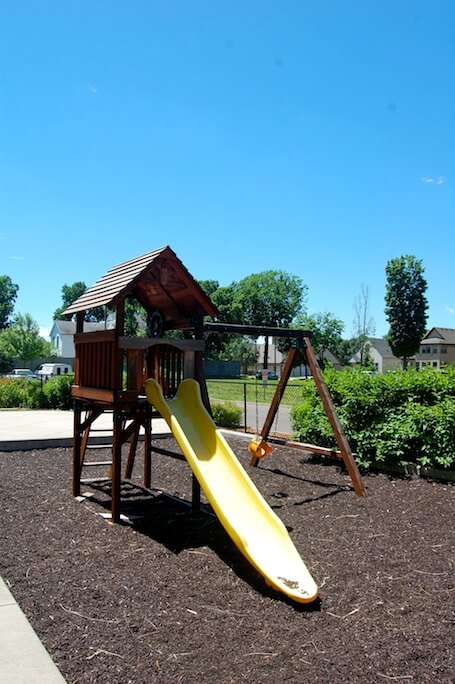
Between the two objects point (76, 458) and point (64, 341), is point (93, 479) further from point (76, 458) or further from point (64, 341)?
point (64, 341)

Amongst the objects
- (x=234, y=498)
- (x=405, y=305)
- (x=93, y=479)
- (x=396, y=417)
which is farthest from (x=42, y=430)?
(x=405, y=305)

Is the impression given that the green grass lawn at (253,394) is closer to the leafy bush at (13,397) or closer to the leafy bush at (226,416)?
the leafy bush at (226,416)

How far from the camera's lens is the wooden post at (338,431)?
6828 millimetres

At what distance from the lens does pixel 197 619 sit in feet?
11.3

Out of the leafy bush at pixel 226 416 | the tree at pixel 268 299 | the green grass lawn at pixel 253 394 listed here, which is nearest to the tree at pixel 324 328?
the tree at pixel 268 299

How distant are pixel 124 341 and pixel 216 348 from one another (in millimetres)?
61815

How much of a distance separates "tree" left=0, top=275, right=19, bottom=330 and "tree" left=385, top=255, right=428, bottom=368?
220 feet

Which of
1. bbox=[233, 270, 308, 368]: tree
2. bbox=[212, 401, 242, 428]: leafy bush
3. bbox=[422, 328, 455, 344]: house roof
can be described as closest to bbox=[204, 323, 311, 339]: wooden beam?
bbox=[212, 401, 242, 428]: leafy bush

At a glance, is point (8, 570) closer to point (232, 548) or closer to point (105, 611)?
point (105, 611)

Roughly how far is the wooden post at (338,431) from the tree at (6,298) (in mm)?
92432

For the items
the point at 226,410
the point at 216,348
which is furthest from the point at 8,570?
the point at 216,348

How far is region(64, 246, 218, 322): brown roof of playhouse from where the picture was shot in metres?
5.95

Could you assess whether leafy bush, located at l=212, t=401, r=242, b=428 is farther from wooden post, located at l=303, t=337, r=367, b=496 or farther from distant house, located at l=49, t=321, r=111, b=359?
distant house, located at l=49, t=321, r=111, b=359

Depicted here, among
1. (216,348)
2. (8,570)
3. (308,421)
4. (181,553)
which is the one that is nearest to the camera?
(8,570)
